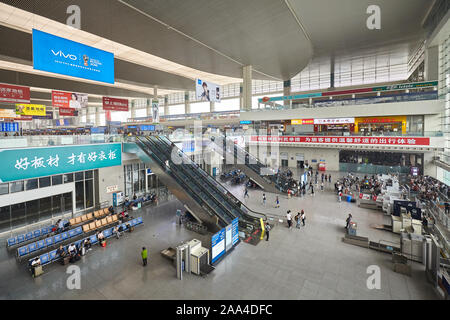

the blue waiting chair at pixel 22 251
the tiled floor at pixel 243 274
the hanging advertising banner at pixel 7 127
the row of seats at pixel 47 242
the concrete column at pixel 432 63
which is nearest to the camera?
the tiled floor at pixel 243 274

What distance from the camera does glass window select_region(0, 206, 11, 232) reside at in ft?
39.1

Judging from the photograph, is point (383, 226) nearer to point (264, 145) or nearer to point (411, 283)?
point (411, 283)

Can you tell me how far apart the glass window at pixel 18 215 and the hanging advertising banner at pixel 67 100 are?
813cm

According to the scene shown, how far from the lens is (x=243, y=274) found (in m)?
8.27

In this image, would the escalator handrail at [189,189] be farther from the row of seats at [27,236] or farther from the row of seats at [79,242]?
the row of seats at [27,236]

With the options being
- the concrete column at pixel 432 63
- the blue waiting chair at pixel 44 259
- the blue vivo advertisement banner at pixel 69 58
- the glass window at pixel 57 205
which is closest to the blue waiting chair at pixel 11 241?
the blue waiting chair at pixel 44 259

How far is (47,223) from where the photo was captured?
43.8 feet

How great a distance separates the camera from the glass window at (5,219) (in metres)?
11.9

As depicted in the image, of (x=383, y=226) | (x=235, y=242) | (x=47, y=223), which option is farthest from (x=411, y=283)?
(x=47, y=223)

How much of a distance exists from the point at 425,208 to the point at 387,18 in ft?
56.0

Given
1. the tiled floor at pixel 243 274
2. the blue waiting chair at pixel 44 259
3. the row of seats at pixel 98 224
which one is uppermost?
the row of seats at pixel 98 224

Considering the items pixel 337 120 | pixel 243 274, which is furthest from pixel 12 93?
pixel 337 120
